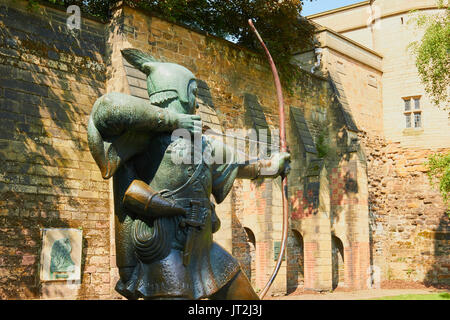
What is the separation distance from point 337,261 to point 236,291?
612 inches

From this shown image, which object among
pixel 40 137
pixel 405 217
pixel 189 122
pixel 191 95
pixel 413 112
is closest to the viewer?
pixel 189 122

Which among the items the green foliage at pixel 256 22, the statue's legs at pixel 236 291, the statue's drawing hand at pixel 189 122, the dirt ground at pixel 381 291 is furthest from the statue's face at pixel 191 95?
the dirt ground at pixel 381 291

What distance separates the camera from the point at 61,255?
10242 mm

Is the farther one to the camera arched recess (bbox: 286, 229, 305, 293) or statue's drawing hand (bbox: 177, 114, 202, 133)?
arched recess (bbox: 286, 229, 305, 293)

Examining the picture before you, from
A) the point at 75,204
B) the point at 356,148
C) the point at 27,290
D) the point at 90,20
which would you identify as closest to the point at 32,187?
the point at 75,204

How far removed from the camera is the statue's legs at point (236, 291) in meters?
3.50

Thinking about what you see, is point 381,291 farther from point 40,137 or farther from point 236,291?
point 236,291

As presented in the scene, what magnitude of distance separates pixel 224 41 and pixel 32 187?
6.64 m

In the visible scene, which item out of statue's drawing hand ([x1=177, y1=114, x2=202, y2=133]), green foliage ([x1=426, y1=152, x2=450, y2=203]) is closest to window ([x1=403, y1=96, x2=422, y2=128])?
green foliage ([x1=426, y1=152, x2=450, y2=203])

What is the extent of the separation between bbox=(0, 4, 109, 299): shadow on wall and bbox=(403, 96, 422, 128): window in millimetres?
14386

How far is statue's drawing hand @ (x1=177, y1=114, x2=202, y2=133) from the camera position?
3430mm

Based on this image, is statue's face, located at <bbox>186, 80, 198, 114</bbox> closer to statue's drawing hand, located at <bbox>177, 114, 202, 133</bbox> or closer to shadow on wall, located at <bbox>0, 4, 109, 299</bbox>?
statue's drawing hand, located at <bbox>177, 114, 202, 133</bbox>

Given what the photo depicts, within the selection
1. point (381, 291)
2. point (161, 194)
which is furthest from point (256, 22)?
point (161, 194)
